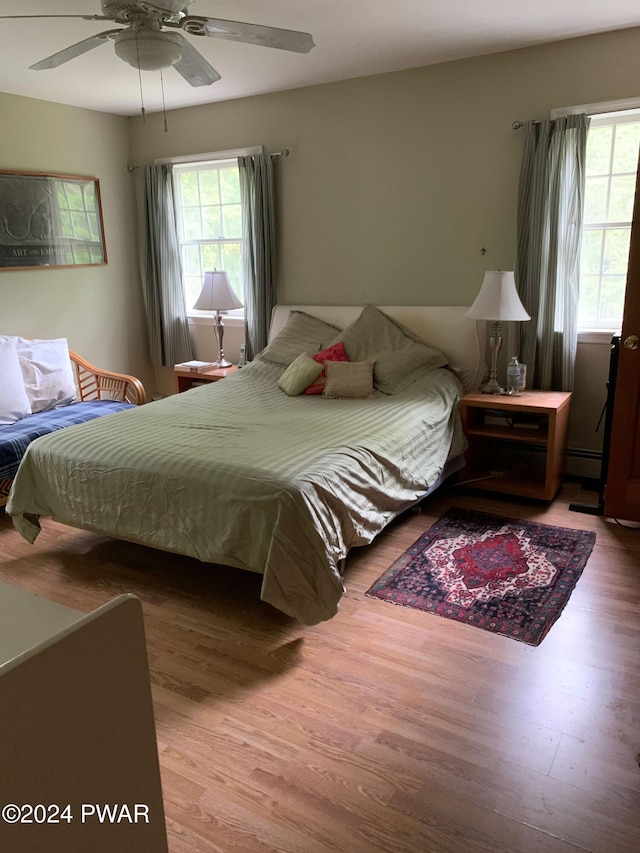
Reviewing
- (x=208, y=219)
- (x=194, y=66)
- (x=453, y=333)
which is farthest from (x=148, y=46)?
(x=208, y=219)

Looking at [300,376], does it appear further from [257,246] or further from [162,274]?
[162,274]

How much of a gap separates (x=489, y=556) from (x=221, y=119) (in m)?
3.81

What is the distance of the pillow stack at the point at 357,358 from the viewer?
376cm

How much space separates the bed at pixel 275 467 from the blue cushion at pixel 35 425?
1.63 feet

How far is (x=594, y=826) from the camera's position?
1572 mm

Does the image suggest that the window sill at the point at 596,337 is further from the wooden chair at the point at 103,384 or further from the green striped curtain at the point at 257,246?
the wooden chair at the point at 103,384

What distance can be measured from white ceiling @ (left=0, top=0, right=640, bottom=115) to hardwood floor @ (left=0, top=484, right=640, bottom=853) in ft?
8.70

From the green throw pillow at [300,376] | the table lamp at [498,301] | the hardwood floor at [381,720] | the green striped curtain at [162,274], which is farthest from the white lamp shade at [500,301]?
the green striped curtain at [162,274]

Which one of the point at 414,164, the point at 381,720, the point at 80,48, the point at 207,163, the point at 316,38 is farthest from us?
the point at 207,163

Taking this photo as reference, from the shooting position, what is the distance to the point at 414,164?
412 cm

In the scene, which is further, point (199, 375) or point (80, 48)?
point (199, 375)

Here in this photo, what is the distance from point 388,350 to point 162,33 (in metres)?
2.13

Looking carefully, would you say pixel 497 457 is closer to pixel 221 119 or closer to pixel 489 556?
pixel 489 556

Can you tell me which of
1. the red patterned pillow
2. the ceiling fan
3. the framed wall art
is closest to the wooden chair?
the framed wall art
